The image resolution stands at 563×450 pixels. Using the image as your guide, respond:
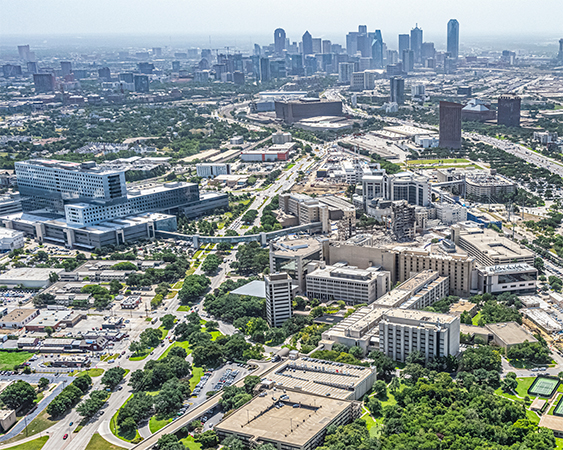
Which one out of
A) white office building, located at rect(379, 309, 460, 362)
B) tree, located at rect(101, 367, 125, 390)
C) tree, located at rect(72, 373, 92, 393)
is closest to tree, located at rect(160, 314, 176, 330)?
tree, located at rect(101, 367, 125, 390)

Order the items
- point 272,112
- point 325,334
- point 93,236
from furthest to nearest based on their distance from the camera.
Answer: point 272,112 → point 93,236 → point 325,334

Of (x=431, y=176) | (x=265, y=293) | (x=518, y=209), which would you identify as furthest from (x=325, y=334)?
(x=431, y=176)

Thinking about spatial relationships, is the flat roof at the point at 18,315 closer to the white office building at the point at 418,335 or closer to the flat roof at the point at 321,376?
the flat roof at the point at 321,376

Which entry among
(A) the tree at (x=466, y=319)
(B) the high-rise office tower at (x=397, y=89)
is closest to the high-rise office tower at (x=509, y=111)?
(B) the high-rise office tower at (x=397, y=89)

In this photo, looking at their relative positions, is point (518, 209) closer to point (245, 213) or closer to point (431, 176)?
point (431, 176)

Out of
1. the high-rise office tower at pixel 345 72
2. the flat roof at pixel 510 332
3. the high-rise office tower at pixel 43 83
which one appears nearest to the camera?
the flat roof at pixel 510 332

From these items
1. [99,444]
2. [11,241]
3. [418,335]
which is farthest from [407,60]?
[99,444]

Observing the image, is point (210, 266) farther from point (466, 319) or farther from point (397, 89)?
point (397, 89)

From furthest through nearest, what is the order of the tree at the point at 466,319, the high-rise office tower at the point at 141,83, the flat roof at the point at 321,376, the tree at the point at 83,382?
the high-rise office tower at the point at 141,83 < the tree at the point at 466,319 < the tree at the point at 83,382 < the flat roof at the point at 321,376
